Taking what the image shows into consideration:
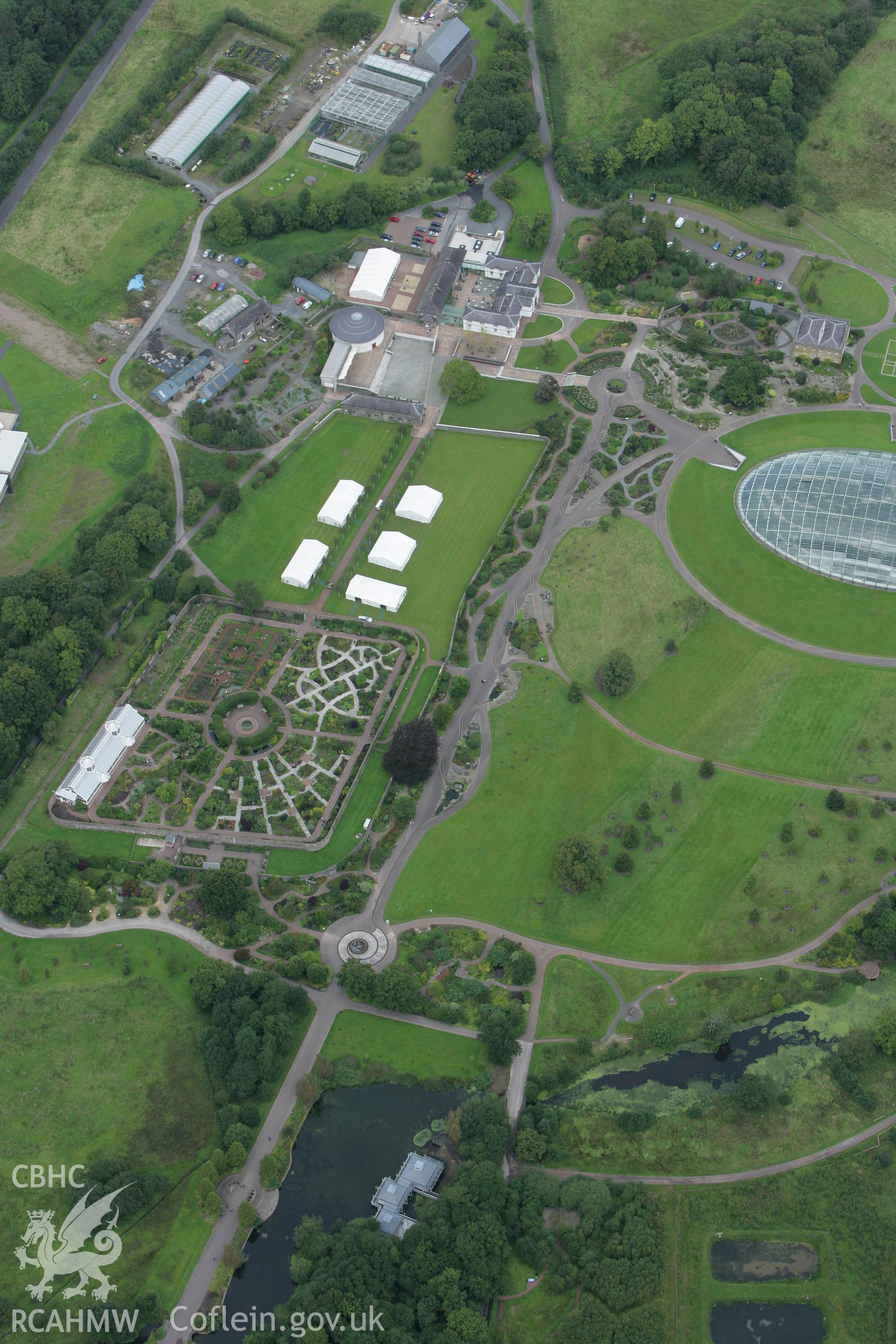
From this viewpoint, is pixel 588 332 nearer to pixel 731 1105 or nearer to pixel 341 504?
pixel 341 504

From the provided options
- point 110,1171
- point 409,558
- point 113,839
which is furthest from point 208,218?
point 110,1171

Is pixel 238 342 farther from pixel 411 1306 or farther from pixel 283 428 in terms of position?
pixel 411 1306

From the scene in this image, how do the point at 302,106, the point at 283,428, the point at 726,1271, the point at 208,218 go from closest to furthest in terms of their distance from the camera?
the point at 726,1271, the point at 283,428, the point at 208,218, the point at 302,106

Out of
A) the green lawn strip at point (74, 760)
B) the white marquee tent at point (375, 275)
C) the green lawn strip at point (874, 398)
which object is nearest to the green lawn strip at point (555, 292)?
the white marquee tent at point (375, 275)

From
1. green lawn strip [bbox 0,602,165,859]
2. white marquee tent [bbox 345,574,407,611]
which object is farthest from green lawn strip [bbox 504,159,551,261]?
green lawn strip [bbox 0,602,165,859]

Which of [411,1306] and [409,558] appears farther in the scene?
[409,558]

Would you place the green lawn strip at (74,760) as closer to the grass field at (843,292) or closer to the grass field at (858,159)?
the grass field at (843,292)
